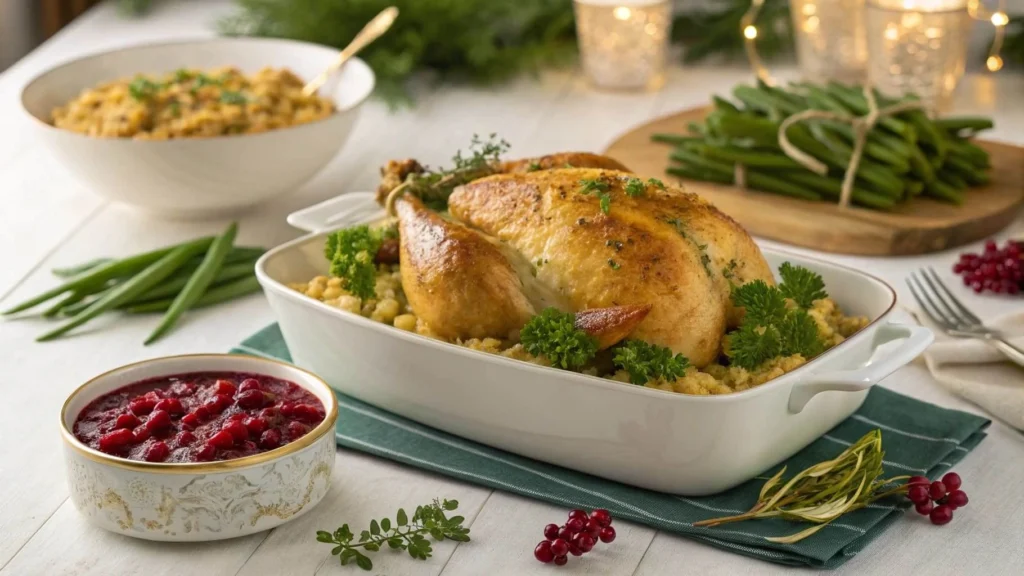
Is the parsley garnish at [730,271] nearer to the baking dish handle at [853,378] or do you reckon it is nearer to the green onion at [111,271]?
the baking dish handle at [853,378]

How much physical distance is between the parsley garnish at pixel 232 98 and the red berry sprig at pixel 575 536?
1899mm

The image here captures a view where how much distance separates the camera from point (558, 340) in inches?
81.4

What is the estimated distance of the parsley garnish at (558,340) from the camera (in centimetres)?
206

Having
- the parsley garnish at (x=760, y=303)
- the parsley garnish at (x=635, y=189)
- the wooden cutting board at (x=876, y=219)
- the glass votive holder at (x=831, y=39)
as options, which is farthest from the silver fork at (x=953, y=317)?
the glass votive holder at (x=831, y=39)

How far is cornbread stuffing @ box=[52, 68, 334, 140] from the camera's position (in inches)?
129

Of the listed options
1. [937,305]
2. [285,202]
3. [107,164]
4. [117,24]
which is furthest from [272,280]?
[117,24]

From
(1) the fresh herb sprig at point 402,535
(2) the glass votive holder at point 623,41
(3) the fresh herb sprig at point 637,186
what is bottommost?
(2) the glass votive holder at point 623,41

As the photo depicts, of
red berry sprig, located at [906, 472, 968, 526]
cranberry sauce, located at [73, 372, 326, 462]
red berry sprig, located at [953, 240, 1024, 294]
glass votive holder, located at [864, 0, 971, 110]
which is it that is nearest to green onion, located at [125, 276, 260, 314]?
cranberry sauce, located at [73, 372, 326, 462]

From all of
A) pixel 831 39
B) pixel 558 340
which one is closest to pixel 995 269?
pixel 558 340

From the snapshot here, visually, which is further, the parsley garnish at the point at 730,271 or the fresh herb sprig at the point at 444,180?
the fresh herb sprig at the point at 444,180

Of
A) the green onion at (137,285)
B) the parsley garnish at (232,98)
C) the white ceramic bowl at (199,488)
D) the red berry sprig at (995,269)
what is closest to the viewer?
the white ceramic bowl at (199,488)

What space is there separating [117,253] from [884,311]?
2.05 meters

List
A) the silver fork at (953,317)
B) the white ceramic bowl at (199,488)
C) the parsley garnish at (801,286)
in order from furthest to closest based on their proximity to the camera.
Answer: the silver fork at (953,317)
the parsley garnish at (801,286)
the white ceramic bowl at (199,488)

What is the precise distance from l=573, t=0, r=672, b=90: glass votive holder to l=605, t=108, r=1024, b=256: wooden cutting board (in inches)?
40.5
